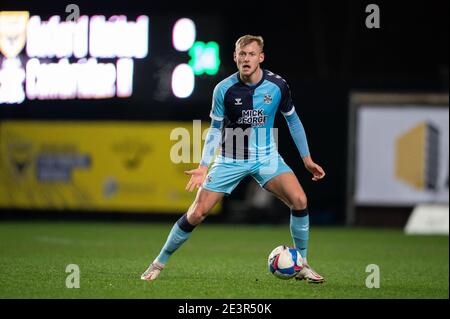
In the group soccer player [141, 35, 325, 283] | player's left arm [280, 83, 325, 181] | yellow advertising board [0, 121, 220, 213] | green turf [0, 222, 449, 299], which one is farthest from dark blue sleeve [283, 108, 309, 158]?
yellow advertising board [0, 121, 220, 213]

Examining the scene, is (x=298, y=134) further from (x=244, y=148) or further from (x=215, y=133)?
(x=215, y=133)

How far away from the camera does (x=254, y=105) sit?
301 inches

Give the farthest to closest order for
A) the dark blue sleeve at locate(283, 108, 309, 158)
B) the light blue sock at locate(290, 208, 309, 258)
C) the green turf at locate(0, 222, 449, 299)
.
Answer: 1. the dark blue sleeve at locate(283, 108, 309, 158)
2. the light blue sock at locate(290, 208, 309, 258)
3. the green turf at locate(0, 222, 449, 299)

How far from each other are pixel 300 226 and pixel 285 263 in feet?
1.47

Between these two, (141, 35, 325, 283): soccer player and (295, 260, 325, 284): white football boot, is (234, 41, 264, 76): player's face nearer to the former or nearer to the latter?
(141, 35, 325, 283): soccer player

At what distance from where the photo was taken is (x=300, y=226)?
7.79 meters

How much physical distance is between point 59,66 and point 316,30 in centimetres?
653

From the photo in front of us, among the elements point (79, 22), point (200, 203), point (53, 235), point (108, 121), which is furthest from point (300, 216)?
point (108, 121)

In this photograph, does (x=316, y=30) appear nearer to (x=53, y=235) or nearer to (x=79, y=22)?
(x=79, y=22)

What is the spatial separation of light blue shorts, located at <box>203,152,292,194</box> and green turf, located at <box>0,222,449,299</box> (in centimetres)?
81

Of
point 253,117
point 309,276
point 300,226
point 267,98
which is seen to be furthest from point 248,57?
point 309,276

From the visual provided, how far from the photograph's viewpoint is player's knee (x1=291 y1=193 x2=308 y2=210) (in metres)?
7.65

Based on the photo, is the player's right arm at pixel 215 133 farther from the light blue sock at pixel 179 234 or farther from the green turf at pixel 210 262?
the green turf at pixel 210 262

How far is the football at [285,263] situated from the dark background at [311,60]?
8.77 metres
